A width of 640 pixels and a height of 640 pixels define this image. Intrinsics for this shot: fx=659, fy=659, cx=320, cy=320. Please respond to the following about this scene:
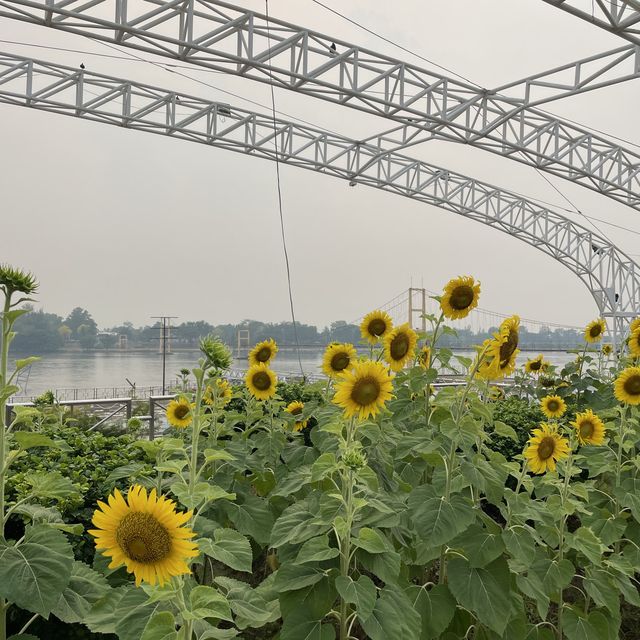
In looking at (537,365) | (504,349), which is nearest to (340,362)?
(504,349)

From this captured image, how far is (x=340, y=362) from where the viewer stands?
213 centimetres

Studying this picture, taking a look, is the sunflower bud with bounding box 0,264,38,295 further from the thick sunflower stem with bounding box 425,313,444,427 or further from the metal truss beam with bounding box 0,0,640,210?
the metal truss beam with bounding box 0,0,640,210

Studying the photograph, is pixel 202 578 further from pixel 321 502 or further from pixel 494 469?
pixel 494 469

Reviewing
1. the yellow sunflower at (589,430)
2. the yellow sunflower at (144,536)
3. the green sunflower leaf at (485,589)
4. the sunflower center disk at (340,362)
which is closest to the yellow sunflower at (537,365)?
the yellow sunflower at (589,430)

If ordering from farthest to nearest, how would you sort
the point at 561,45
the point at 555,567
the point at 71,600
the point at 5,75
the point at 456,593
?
the point at 561,45
the point at 5,75
the point at 555,567
the point at 456,593
the point at 71,600

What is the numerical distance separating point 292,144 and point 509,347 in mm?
12029

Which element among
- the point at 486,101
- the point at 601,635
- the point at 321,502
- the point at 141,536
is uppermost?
the point at 486,101

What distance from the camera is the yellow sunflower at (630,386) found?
98.3 inches

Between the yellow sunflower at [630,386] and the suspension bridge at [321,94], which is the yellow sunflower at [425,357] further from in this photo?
the suspension bridge at [321,94]

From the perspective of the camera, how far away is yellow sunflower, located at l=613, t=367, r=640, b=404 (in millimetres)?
2496

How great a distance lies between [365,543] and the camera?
4.44 feet

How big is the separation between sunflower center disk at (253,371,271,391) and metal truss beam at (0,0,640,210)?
595 centimetres

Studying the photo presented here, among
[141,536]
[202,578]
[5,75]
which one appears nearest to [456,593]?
[202,578]

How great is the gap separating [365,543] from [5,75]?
11064 mm
